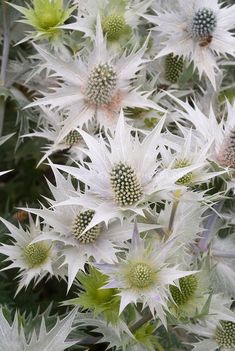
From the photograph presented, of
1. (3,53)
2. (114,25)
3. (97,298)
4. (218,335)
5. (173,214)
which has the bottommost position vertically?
(218,335)

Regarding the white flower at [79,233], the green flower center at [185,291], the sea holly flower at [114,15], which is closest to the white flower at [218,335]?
the green flower center at [185,291]

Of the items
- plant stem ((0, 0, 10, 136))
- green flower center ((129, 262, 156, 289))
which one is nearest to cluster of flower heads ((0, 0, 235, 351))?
green flower center ((129, 262, 156, 289))

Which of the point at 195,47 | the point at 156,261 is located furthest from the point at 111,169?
the point at 195,47

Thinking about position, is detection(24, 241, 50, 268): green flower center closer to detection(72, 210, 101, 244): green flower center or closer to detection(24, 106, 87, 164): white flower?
detection(72, 210, 101, 244): green flower center

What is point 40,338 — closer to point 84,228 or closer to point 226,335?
point 84,228

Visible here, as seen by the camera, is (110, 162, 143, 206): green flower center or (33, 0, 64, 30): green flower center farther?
(33, 0, 64, 30): green flower center

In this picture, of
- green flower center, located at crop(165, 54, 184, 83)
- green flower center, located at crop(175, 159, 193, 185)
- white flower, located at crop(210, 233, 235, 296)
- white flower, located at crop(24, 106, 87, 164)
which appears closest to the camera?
green flower center, located at crop(175, 159, 193, 185)

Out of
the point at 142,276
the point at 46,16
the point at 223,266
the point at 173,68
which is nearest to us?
the point at 142,276

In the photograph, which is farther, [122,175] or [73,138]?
[73,138]

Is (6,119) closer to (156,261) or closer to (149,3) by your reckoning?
(149,3)

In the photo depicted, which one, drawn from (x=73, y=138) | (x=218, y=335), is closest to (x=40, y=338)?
(x=218, y=335)
